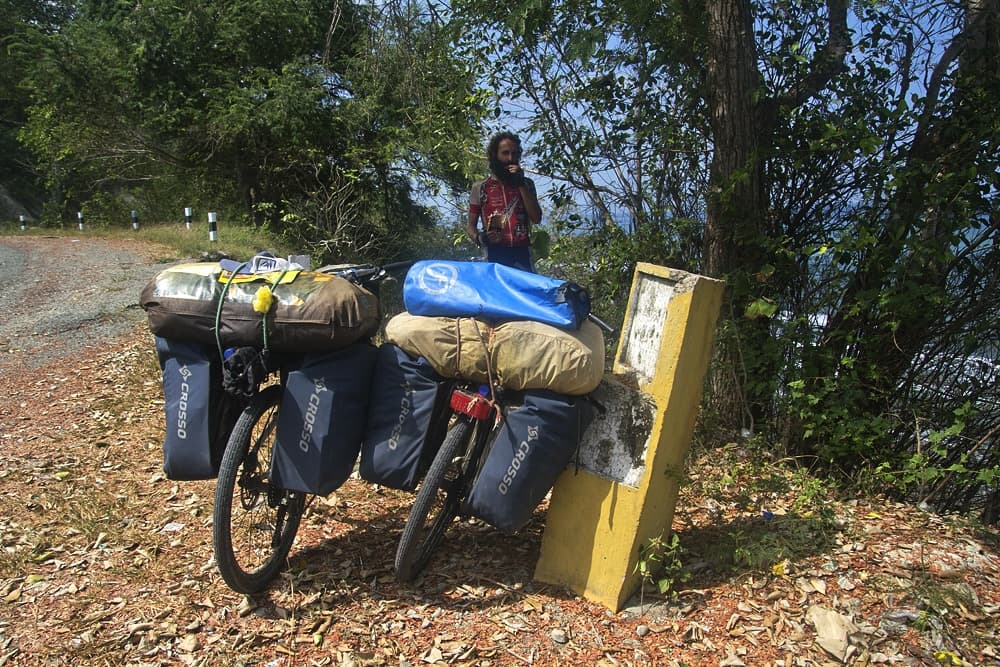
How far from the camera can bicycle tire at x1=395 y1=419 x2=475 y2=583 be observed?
2.98 meters

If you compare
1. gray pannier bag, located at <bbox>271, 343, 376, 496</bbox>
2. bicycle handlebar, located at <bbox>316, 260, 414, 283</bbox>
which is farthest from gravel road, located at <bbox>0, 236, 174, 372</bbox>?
gray pannier bag, located at <bbox>271, 343, 376, 496</bbox>

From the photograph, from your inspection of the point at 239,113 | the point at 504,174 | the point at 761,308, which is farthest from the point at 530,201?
the point at 239,113

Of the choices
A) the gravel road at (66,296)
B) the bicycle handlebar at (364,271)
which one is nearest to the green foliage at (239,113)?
the gravel road at (66,296)

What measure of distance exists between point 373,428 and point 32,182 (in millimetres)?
35418

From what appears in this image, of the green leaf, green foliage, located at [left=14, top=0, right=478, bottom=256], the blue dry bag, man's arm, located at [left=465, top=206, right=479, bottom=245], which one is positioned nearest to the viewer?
the blue dry bag

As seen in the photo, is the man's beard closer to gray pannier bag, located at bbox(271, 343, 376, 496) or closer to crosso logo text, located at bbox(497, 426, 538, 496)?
gray pannier bag, located at bbox(271, 343, 376, 496)

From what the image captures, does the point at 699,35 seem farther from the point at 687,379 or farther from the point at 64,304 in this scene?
the point at 64,304

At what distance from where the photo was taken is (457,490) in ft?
10.6

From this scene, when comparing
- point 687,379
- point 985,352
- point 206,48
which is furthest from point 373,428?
point 206,48

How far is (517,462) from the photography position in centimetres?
296

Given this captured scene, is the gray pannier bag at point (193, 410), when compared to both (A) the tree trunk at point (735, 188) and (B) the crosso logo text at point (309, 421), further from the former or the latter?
(A) the tree trunk at point (735, 188)

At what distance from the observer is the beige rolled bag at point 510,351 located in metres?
2.94

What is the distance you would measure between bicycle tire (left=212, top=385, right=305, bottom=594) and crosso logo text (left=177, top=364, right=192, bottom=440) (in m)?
0.21

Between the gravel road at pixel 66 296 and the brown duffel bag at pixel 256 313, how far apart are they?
450 centimetres
